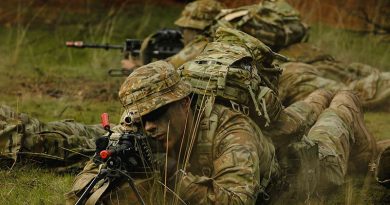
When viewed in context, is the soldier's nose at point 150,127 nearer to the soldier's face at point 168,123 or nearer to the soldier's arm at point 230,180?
the soldier's face at point 168,123

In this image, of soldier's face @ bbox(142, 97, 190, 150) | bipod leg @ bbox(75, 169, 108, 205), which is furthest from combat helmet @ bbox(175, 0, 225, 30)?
bipod leg @ bbox(75, 169, 108, 205)

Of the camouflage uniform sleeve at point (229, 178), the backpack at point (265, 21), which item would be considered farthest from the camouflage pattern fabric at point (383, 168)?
the backpack at point (265, 21)

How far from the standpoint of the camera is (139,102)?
15.2 ft

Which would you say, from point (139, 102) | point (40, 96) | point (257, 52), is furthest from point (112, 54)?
point (139, 102)

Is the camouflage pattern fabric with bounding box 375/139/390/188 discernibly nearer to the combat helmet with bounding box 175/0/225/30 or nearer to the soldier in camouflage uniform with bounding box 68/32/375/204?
the soldier in camouflage uniform with bounding box 68/32/375/204

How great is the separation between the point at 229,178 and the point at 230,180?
0.05 feet

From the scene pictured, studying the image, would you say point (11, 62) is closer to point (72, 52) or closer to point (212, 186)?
point (72, 52)

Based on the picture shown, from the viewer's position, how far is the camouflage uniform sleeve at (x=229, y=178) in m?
4.60

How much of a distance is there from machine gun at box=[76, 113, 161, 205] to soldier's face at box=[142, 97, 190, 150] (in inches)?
7.6

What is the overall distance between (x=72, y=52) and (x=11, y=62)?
1.47 metres

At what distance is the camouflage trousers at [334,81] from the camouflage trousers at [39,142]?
102 inches

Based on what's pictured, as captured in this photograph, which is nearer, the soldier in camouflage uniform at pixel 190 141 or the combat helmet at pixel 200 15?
the soldier in camouflage uniform at pixel 190 141

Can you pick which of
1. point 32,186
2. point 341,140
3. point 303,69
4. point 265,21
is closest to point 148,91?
point 32,186

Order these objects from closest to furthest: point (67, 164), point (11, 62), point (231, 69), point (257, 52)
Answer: point (231, 69), point (257, 52), point (67, 164), point (11, 62)
